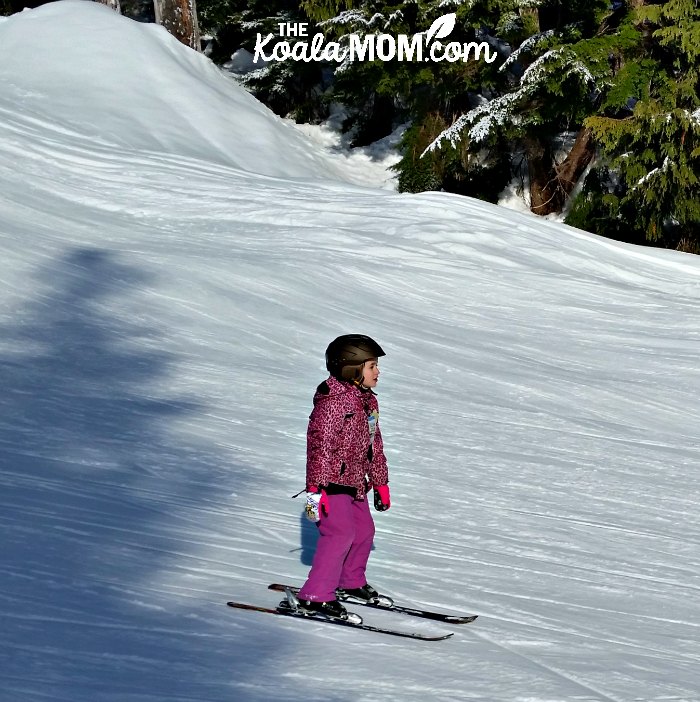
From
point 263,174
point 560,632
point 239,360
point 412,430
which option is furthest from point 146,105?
point 560,632

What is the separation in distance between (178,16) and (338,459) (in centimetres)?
2049

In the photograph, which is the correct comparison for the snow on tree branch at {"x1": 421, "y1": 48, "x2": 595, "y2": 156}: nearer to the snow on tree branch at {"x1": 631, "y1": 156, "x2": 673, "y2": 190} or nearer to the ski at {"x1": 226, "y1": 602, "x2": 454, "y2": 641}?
the snow on tree branch at {"x1": 631, "y1": 156, "x2": 673, "y2": 190}

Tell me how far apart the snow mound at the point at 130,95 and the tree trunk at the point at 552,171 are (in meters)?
4.19

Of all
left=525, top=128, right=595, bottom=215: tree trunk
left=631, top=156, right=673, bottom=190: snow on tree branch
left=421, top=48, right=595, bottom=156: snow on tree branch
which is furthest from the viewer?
left=525, top=128, right=595, bottom=215: tree trunk

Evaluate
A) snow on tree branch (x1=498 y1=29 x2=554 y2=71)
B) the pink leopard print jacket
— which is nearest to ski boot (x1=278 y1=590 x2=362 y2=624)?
the pink leopard print jacket

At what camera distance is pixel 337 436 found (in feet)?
17.0

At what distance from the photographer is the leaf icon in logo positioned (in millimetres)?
23359

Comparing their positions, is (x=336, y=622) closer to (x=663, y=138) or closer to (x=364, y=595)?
(x=364, y=595)

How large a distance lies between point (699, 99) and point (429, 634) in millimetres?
16365

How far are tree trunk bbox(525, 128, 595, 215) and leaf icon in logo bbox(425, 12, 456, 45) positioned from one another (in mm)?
2878

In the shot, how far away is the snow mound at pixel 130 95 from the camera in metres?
18.7

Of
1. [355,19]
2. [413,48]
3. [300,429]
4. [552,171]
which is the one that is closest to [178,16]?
[355,19]

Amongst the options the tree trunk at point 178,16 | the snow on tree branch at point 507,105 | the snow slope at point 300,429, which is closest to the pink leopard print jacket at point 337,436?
the snow slope at point 300,429

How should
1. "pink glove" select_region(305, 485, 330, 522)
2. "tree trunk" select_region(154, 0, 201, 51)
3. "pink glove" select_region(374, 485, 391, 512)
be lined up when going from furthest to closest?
"tree trunk" select_region(154, 0, 201, 51)
"pink glove" select_region(374, 485, 391, 512)
"pink glove" select_region(305, 485, 330, 522)
